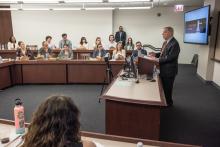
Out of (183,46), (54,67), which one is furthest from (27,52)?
(183,46)

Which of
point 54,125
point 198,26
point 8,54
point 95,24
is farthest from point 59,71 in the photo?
point 54,125

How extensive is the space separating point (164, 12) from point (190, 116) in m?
7.80

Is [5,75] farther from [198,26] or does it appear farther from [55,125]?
[198,26]

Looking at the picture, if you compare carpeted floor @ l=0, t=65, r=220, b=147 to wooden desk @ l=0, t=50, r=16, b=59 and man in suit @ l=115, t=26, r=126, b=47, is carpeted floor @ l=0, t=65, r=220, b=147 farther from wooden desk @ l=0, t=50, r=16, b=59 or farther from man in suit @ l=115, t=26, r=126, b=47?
man in suit @ l=115, t=26, r=126, b=47

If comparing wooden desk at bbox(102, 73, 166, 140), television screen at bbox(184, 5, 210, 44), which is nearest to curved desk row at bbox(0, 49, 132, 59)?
television screen at bbox(184, 5, 210, 44)

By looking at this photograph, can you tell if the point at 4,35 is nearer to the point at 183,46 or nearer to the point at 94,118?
the point at 94,118

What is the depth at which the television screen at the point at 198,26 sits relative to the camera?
5.83m

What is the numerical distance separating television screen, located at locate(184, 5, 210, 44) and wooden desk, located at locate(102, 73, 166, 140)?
161 inches

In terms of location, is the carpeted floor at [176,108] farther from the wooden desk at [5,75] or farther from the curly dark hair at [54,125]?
the curly dark hair at [54,125]

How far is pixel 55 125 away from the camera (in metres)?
0.88

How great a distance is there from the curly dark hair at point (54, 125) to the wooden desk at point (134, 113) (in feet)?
5.14

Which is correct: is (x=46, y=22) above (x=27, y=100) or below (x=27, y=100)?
above

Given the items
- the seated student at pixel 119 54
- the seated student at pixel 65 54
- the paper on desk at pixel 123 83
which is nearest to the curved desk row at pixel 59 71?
the seated student at pixel 119 54

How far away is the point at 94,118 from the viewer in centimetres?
374
